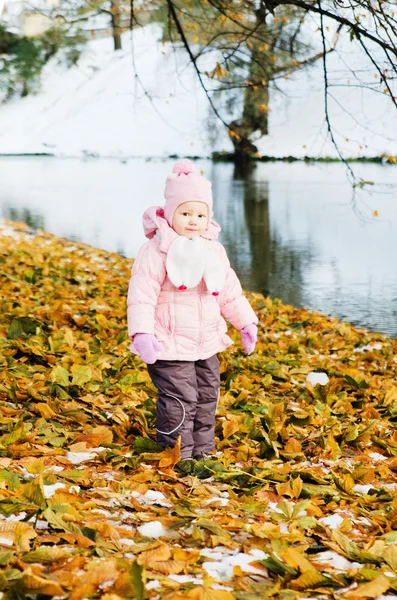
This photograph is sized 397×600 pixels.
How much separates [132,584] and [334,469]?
162 cm

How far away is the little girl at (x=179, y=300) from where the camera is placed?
304 cm

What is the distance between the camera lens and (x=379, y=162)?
2308 centimetres

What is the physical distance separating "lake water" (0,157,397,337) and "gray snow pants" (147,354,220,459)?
294cm

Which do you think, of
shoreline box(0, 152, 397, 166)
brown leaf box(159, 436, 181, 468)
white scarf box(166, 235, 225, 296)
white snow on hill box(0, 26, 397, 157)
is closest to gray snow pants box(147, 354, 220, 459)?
brown leaf box(159, 436, 181, 468)

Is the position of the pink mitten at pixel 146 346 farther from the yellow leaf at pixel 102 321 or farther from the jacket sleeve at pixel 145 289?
the yellow leaf at pixel 102 321

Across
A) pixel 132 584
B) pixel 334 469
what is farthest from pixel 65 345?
pixel 132 584

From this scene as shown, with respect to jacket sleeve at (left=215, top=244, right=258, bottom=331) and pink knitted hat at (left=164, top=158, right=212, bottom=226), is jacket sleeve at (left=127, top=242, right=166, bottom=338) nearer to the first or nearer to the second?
pink knitted hat at (left=164, top=158, right=212, bottom=226)

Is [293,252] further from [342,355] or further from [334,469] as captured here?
[334,469]

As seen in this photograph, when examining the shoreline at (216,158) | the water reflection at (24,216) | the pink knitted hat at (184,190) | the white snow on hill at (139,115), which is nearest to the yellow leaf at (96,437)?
the pink knitted hat at (184,190)

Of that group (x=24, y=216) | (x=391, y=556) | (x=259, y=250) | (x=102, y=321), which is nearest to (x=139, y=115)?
(x=24, y=216)

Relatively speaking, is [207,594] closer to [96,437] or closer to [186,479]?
[186,479]

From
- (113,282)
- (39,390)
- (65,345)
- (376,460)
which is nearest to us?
(376,460)

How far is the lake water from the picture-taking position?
9547 millimetres

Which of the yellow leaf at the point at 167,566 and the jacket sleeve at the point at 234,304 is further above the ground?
the jacket sleeve at the point at 234,304
